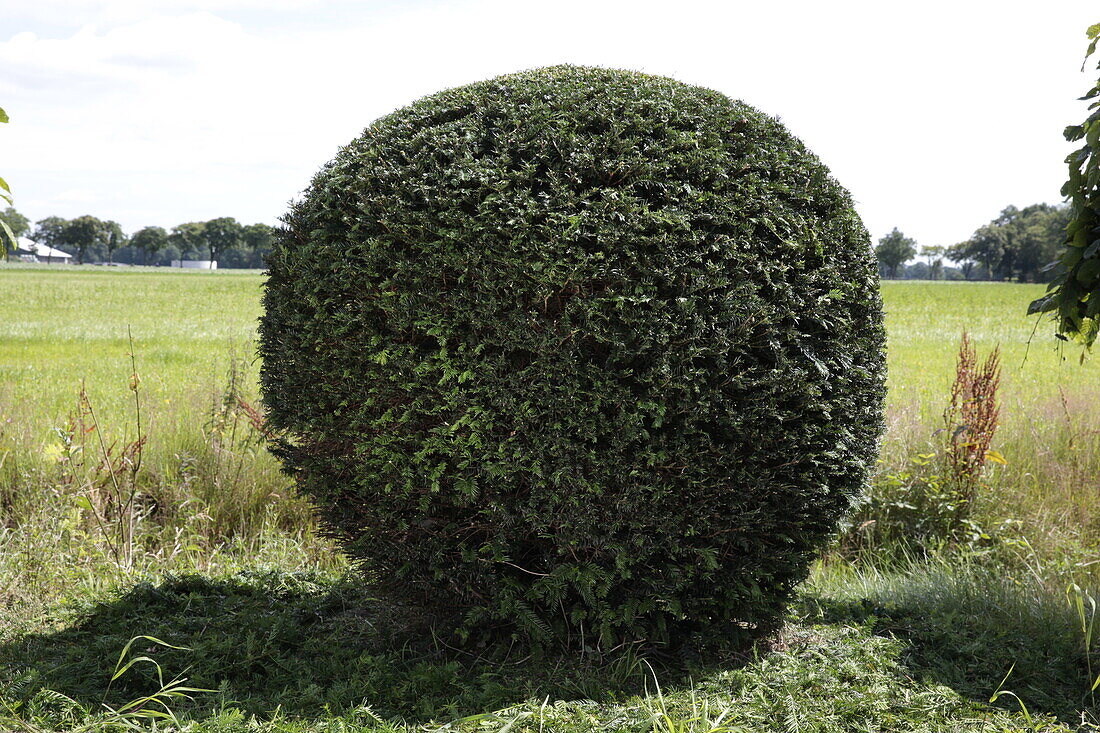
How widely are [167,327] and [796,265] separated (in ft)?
69.4

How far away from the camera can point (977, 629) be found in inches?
153

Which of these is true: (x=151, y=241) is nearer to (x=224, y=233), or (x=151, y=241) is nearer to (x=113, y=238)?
(x=113, y=238)

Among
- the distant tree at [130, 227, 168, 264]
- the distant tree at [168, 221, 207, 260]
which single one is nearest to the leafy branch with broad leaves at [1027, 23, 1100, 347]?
the distant tree at [168, 221, 207, 260]

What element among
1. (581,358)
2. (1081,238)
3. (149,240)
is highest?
(149,240)

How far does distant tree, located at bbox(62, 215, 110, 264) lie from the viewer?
108 m

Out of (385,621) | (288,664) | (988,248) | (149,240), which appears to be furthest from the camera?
(149,240)

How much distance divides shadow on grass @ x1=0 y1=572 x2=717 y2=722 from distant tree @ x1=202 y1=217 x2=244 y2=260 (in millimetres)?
104383

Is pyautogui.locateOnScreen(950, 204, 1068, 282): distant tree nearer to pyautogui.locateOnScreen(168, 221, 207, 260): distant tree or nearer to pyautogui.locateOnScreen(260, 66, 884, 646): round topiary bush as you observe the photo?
pyautogui.locateOnScreen(260, 66, 884, 646): round topiary bush

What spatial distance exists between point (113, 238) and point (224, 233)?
87.2 ft

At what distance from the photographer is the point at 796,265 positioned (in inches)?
124

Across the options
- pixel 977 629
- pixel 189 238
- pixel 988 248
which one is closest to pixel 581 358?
pixel 977 629

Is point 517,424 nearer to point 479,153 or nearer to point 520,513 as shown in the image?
point 520,513

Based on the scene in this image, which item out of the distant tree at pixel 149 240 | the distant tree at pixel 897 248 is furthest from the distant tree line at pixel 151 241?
the distant tree at pixel 897 248

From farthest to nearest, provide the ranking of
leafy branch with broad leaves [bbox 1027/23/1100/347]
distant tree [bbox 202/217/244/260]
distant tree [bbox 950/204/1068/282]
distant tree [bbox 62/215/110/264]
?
distant tree [bbox 62/215/110/264]
distant tree [bbox 202/217/244/260]
distant tree [bbox 950/204/1068/282]
leafy branch with broad leaves [bbox 1027/23/1100/347]
